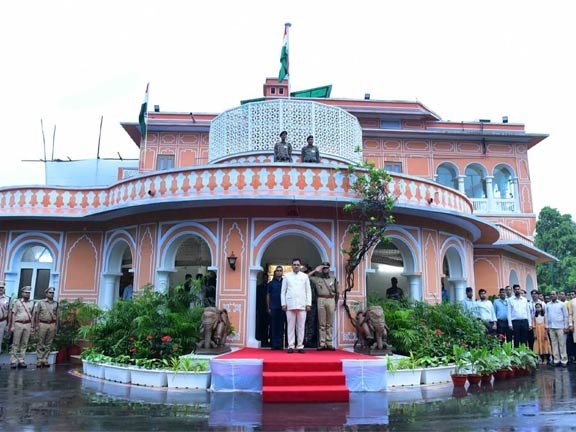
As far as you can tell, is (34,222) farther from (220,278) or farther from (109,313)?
(220,278)

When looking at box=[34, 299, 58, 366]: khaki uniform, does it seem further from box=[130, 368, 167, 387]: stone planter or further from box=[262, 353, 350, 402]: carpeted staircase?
box=[262, 353, 350, 402]: carpeted staircase

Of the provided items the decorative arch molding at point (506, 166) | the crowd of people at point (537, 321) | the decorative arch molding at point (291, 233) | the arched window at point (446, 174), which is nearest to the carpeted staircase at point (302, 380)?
the decorative arch molding at point (291, 233)

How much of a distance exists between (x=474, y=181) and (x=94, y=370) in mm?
17914

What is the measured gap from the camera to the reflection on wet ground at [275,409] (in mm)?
5035

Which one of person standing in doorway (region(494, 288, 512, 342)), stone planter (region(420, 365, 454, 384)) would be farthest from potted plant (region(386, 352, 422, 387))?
person standing in doorway (region(494, 288, 512, 342))

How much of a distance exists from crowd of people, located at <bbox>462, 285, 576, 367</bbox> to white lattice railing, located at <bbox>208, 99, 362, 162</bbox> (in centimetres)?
524

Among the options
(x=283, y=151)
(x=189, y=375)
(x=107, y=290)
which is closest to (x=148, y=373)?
(x=189, y=375)

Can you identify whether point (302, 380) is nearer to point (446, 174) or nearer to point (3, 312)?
point (3, 312)

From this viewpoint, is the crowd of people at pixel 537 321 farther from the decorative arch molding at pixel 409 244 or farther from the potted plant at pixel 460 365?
the potted plant at pixel 460 365

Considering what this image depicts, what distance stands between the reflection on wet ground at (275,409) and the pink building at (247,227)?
11.1ft

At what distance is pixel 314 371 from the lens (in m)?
7.36

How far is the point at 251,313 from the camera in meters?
10.1

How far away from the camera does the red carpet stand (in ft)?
21.6

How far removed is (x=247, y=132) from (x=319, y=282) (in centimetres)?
566
